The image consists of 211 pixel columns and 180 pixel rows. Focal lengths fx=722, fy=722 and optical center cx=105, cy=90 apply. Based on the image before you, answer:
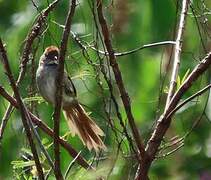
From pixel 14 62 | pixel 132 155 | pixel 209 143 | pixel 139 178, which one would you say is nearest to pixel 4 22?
pixel 14 62

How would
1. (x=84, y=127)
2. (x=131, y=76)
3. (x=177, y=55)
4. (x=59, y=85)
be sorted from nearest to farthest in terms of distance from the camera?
(x=59, y=85), (x=177, y=55), (x=84, y=127), (x=131, y=76)

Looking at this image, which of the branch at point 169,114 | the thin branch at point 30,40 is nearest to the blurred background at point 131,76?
the thin branch at point 30,40

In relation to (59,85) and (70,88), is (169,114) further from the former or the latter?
(70,88)

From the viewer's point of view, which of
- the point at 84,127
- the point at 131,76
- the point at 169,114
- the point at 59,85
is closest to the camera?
the point at 59,85

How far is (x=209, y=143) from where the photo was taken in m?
2.79

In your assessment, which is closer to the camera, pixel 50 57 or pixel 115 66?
pixel 115 66

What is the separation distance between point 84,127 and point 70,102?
116mm

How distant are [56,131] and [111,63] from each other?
0.20 m

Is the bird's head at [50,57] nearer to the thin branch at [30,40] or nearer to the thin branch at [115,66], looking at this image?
the thin branch at [30,40]

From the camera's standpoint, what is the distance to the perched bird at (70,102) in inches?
83.8

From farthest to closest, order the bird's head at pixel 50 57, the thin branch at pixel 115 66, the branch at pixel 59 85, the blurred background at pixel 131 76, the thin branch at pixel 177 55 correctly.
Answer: the bird's head at pixel 50 57
the blurred background at pixel 131 76
the thin branch at pixel 177 55
the thin branch at pixel 115 66
the branch at pixel 59 85

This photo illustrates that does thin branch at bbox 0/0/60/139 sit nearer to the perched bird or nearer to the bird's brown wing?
the perched bird

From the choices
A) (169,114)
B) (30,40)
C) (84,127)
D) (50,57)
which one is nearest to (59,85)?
(169,114)

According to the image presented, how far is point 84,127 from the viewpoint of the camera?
7.18 ft
